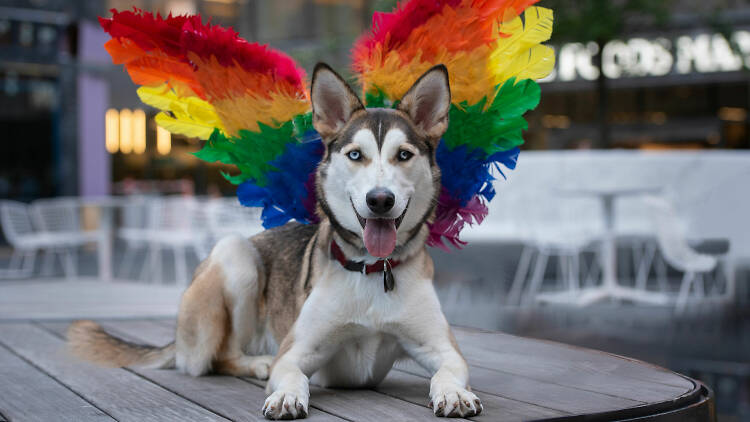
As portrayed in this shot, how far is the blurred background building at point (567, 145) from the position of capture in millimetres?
7277

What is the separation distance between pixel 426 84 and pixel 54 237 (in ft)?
27.0

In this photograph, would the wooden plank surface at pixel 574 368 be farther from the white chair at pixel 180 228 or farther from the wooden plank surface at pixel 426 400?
the white chair at pixel 180 228

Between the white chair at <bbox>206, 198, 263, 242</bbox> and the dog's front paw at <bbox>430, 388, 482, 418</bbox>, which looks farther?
the white chair at <bbox>206, 198, 263, 242</bbox>

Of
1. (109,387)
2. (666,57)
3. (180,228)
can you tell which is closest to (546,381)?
(109,387)

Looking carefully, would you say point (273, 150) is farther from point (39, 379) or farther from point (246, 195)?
point (39, 379)

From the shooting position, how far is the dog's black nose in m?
1.98

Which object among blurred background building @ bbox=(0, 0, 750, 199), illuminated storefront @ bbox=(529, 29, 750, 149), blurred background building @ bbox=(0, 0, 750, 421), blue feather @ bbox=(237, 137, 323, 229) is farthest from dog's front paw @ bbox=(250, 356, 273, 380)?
illuminated storefront @ bbox=(529, 29, 750, 149)

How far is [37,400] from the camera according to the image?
7.34ft

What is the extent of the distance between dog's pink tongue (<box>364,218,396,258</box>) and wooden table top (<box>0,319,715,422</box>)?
0.41 metres

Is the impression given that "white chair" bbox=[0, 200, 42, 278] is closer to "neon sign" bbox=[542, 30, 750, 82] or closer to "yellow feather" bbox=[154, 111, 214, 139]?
"yellow feather" bbox=[154, 111, 214, 139]

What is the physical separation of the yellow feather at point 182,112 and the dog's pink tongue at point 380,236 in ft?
2.71

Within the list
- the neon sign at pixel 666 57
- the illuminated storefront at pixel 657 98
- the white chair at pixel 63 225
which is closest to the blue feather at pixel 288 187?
the white chair at pixel 63 225

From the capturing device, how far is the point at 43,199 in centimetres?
1391

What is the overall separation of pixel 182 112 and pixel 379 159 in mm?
951
